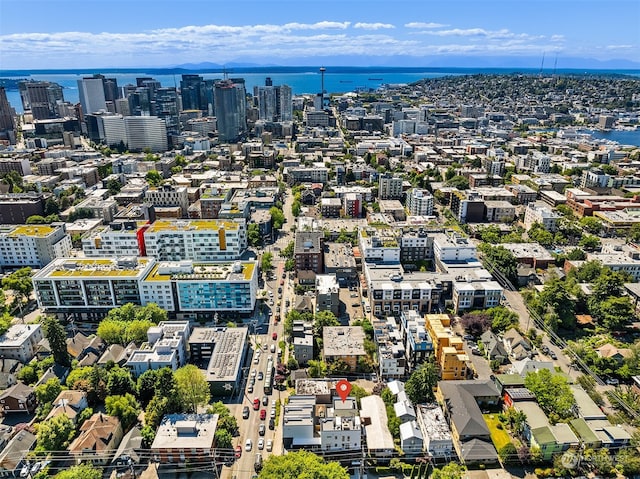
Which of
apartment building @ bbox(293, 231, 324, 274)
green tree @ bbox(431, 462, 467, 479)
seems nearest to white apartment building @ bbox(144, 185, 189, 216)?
apartment building @ bbox(293, 231, 324, 274)

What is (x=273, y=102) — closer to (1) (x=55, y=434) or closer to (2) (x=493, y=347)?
(2) (x=493, y=347)

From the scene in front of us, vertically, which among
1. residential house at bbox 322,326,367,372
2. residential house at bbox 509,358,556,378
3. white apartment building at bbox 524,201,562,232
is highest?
white apartment building at bbox 524,201,562,232

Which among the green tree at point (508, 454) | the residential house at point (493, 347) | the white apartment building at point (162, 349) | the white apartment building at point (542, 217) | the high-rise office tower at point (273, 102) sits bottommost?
the green tree at point (508, 454)

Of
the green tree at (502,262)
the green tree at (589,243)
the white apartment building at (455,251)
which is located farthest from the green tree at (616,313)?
the green tree at (589,243)

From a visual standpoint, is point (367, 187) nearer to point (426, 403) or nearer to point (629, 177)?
point (629, 177)

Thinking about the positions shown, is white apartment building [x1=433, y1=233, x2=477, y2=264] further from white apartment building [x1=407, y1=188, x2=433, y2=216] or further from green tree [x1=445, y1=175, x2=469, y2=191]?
green tree [x1=445, y1=175, x2=469, y2=191]

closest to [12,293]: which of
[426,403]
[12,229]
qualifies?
[12,229]

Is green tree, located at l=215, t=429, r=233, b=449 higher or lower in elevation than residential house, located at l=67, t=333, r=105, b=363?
lower

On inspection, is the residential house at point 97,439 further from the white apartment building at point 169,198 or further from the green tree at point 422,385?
the white apartment building at point 169,198
